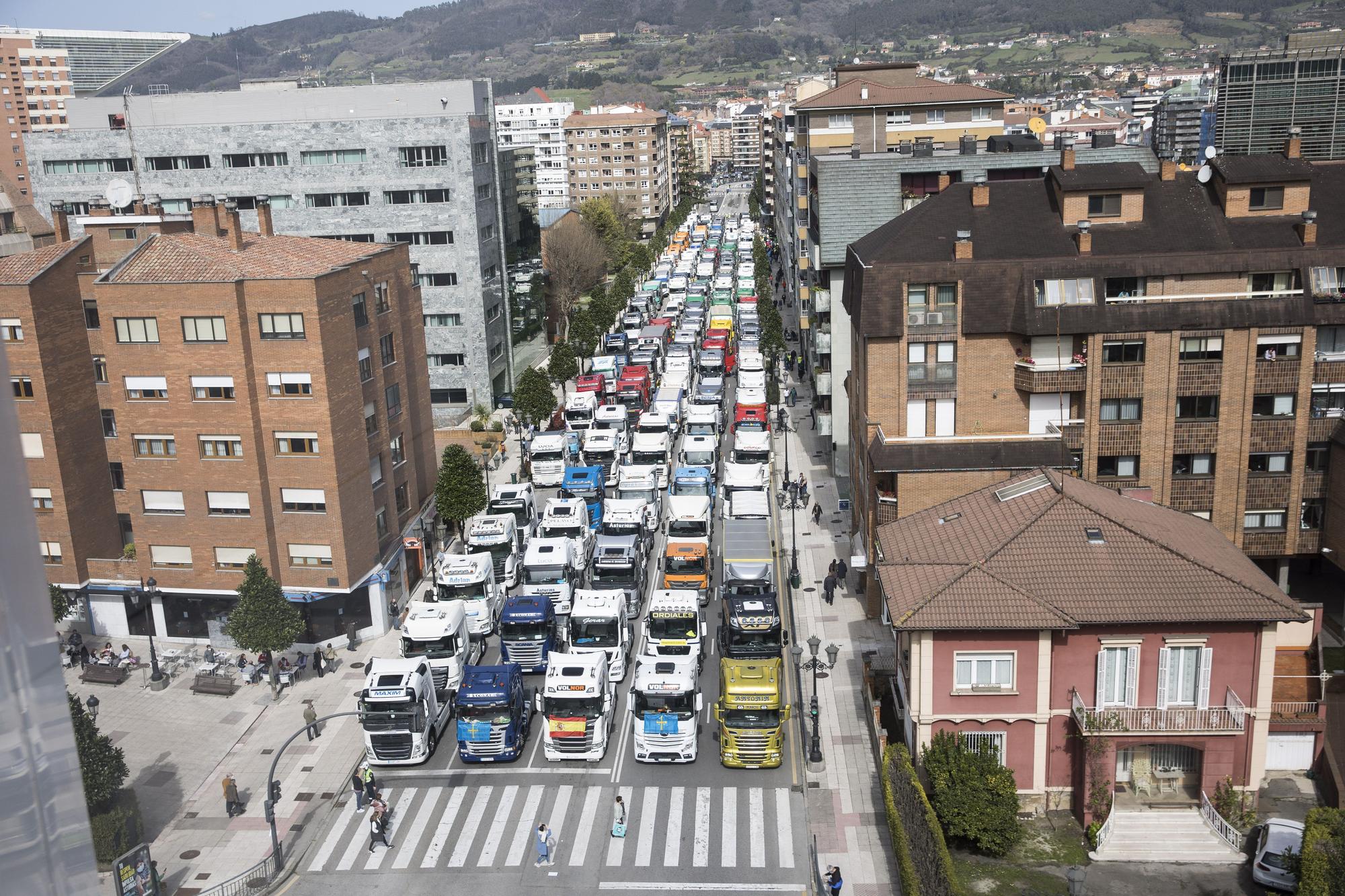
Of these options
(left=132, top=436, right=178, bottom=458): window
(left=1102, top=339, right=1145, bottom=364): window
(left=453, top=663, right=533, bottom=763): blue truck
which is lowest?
(left=453, top=663, right=533, bottom=763): blue truck

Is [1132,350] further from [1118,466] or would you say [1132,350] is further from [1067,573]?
[1067,573]

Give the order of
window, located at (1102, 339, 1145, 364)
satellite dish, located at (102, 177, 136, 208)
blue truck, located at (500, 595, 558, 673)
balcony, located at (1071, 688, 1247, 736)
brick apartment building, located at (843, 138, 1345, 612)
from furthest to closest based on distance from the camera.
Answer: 1. satellite dish, located at (102, 177, 136, 208)
2. window, located at (1102, 339, 1145, 364)
3. brick apartment building, located at (843, 138, 1345, 612)
4. blue truck, located at (500, 595, 558, 673)
5. balcony, located at (1071, 688, 1247, 736)

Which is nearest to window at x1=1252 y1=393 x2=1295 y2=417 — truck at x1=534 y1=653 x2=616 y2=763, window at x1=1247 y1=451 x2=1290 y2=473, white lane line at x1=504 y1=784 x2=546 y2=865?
window at x1=1247 y1=451 x2=1290 y2=473

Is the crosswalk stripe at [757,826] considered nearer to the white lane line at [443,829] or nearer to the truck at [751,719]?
the truck at [751,719]

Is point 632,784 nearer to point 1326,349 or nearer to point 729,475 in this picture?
point 729,475

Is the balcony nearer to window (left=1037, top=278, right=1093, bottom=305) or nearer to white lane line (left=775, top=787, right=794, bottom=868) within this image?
white lane line (left=775, top=787, right=794, bottom=868)

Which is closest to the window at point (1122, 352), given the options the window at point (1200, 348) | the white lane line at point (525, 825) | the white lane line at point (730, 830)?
the window at point (1200, 348)
